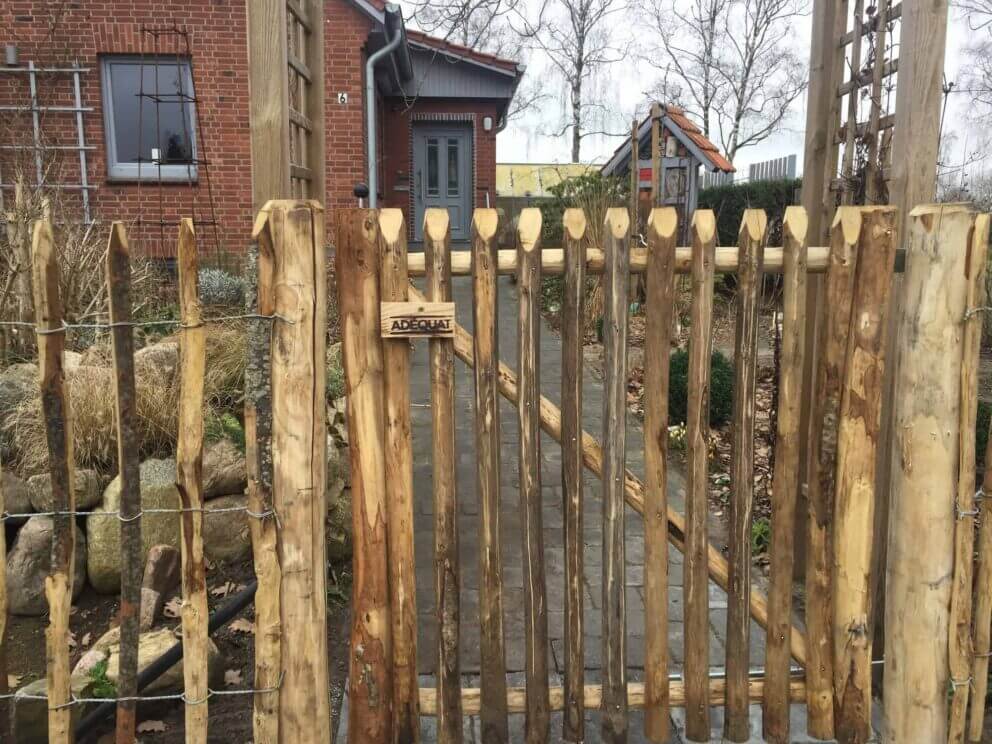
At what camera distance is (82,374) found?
13.6 ft

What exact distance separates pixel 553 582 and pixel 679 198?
10305mm

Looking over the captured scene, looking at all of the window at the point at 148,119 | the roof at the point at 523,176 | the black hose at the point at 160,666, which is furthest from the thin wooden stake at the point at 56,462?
the roof at the point at 523,176

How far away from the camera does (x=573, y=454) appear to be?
96.1 inches

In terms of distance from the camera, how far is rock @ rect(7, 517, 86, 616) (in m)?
3.63

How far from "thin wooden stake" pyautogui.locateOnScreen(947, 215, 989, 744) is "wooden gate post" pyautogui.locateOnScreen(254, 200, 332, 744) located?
191cm

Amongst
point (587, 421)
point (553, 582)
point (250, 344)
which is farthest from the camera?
point (587, 421)

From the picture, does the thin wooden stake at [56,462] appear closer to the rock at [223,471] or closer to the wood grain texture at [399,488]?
the wood grain texture at [399,488]

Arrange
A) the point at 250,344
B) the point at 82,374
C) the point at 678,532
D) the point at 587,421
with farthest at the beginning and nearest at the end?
the point at 587,421 → the point at 82,374 → the point at 678,532 → the point at 250,344

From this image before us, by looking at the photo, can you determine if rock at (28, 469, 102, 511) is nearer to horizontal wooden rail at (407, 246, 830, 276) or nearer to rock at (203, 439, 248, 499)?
rock at (203, 439, 248, 499)

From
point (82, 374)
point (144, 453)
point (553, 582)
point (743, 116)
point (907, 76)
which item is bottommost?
point (553, 582)

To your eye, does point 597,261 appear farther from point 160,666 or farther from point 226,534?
point 226,534

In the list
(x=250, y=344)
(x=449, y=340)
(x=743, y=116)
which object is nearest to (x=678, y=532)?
(x=449, y=340)

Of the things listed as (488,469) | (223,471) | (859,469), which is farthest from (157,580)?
(859,469)

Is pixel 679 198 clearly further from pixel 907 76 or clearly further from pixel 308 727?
pixel 308 727
